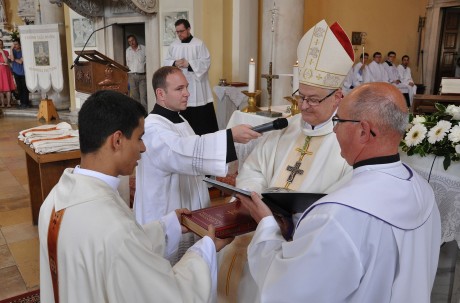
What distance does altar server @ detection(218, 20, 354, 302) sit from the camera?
2077 mm

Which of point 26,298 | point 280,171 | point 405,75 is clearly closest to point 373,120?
point 280,171

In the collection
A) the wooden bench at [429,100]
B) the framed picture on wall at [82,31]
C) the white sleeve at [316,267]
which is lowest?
the white sleeve at [316,267]

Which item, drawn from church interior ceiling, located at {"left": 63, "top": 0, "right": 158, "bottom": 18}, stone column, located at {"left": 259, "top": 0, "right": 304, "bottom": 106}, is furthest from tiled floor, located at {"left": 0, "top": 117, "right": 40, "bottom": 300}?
stone column, located at {"left": 259, "top": 0, "right": 304, "bottom": 106}

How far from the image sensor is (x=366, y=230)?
1196mm

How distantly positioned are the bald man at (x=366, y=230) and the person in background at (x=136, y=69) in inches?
328

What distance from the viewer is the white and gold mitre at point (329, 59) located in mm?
2250

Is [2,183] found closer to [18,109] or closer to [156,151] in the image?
[156,151]

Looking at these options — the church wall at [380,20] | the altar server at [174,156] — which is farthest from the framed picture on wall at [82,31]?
the altar server at [174,156]

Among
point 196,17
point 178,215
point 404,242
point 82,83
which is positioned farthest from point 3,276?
point 196,17

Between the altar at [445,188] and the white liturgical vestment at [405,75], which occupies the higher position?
the white liturgical vestment at [405,75]

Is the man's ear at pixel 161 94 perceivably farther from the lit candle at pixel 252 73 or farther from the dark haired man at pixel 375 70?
the dark haired man at pixel 375 70

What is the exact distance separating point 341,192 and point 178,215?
92 centimetres

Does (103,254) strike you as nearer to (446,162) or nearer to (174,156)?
(174,156)

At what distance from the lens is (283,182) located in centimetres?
225
